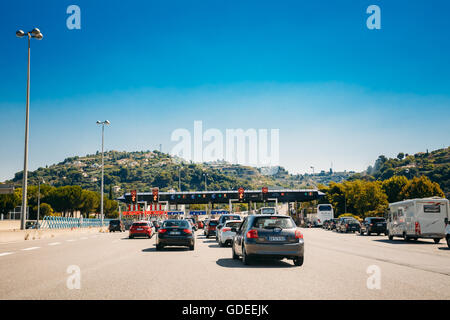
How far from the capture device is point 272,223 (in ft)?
46.9

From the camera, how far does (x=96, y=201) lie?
127 m

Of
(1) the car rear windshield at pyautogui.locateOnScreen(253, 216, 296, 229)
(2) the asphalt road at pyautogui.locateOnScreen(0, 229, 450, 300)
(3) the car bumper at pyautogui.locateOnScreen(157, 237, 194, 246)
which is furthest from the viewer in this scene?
(3) the car bumper at pyautogui.locateOnScreen(157, 237, 194, 246)

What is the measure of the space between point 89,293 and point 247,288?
2967 millimetres

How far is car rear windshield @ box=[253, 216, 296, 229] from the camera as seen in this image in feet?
46.5

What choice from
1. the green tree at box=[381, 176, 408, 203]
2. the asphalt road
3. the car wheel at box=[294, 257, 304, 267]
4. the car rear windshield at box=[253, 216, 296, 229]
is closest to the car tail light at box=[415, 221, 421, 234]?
the asphalt road

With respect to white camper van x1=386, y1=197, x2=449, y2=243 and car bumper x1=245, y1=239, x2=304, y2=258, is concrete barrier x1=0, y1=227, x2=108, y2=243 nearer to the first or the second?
car bumper x1=245, y1=239, x2=304, y2=258

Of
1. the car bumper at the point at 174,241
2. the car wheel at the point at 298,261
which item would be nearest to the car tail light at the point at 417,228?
the car bumper at the point at 174,241

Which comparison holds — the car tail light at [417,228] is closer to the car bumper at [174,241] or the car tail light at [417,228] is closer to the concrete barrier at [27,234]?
the car bumper at [174,241]

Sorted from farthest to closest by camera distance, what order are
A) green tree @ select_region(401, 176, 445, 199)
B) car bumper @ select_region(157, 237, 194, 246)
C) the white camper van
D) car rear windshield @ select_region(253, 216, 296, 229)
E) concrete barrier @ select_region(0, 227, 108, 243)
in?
1. green tree @ select_region(401, 176, 445, 199)
2. concrete barrier @ select_region(0, 227, 108, 243)
3. the white camper van
4. car bumper @ select_region(157, 237, 194, 246)
5. car rear windshield @ select_region(253, 216, 296, 229)

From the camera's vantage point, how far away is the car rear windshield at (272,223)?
14.2 metres

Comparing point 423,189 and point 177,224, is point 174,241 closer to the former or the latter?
point 177,224
